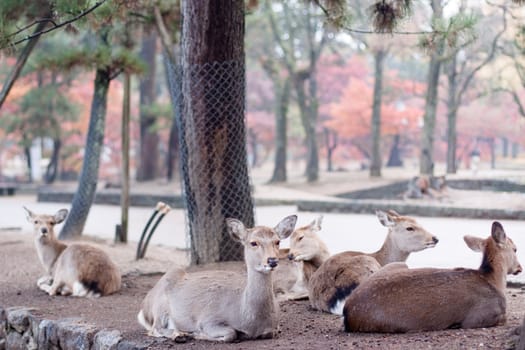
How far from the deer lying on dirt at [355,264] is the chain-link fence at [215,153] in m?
2.04

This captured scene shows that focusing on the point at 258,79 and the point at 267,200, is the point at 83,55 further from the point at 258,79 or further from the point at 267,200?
the point at 258,79

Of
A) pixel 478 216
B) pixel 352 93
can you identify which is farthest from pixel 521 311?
pixel 352 93

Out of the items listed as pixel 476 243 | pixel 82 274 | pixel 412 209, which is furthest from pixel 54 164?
pixel 476 243

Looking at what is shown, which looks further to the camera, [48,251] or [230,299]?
[48,251]

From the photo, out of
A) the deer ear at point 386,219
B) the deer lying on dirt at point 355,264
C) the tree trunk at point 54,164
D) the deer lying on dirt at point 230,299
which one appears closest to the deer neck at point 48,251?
the deer lying on dirt at point 230,299

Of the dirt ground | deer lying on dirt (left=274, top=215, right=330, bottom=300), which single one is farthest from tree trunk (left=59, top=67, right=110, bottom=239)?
deer lying on dirt (left=274, top=215, right=330, bottom=300)

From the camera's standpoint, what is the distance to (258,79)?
4044cm

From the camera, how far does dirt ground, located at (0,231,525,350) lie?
4213mm

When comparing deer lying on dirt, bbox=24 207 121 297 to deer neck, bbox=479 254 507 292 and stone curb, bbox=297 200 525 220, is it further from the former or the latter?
stone curb, bbox=297 200 525 220

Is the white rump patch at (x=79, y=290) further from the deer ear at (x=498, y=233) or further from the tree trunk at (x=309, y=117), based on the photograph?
the tree trunk at (x=309, y=117)

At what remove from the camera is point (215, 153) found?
7.69 metres

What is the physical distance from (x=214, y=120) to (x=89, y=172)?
14.0 ft

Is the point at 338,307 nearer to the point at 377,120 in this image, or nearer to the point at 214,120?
the point at 214,120

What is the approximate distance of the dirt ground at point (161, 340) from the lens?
13.8ft
